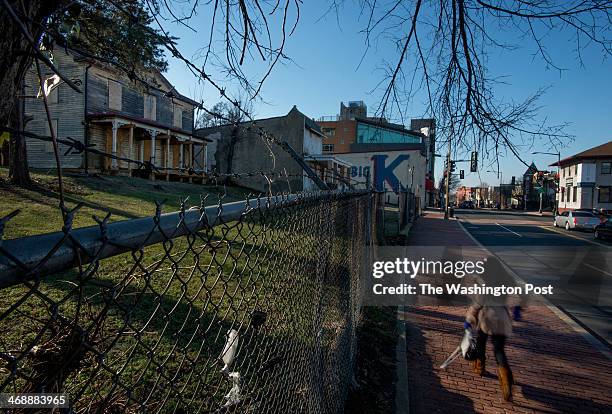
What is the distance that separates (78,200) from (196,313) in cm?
831

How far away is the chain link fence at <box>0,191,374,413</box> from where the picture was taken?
0.84 m

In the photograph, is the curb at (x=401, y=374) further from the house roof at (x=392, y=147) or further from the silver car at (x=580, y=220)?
the house roof at (x=392, y=147)

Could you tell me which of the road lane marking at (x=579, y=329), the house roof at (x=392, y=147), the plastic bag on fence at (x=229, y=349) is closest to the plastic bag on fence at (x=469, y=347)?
the road lane marking at (x=579, y=329)

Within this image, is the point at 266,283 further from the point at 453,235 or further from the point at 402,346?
the point at 453,235

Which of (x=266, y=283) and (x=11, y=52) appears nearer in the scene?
(x=11, y=52)

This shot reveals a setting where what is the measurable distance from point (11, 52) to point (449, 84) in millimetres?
3444

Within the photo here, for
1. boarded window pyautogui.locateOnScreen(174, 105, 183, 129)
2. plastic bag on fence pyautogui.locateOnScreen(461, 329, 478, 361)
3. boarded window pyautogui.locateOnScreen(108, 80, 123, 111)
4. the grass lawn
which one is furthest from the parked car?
boarded window pyautogui.locateOnScreen(108, 80, 123, 111)

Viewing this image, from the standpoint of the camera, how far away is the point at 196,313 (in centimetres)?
472

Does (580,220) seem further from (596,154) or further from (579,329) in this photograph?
(596,154)

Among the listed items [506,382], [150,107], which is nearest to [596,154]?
[150,107]

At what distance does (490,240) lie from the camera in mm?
19359

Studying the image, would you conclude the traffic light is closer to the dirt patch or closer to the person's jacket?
the person's jacket

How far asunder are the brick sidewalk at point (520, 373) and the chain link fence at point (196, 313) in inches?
50.6

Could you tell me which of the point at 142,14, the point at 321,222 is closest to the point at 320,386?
the point at 321,222
